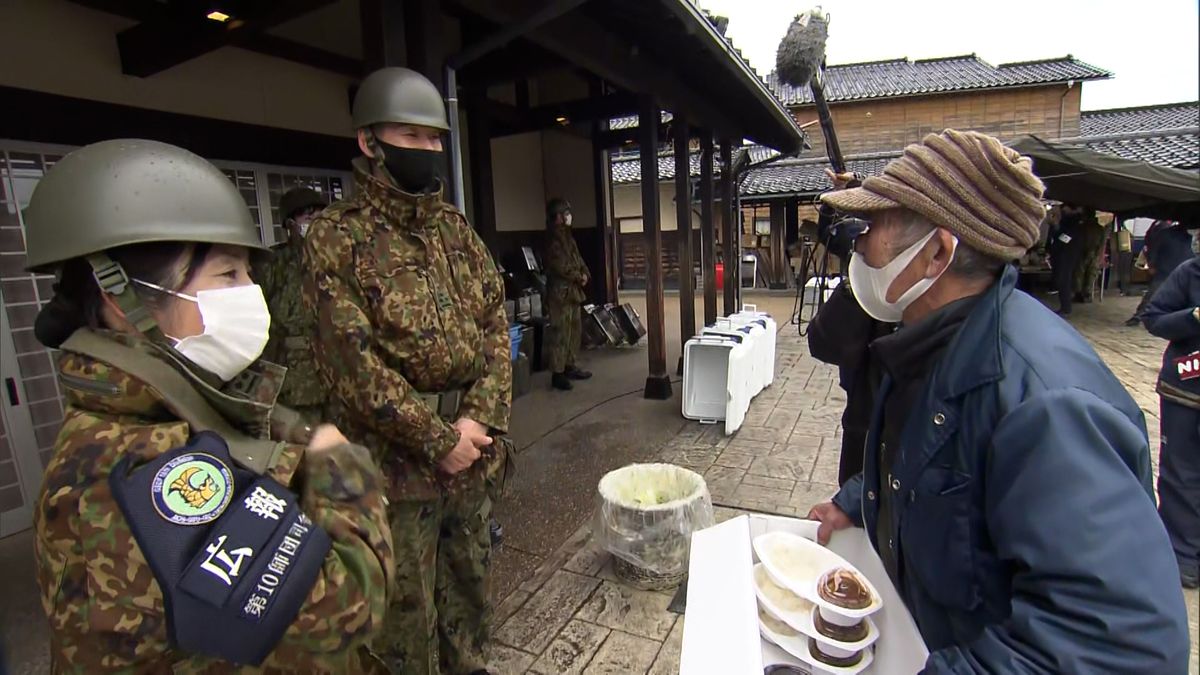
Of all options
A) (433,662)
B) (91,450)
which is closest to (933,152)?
(91,450)

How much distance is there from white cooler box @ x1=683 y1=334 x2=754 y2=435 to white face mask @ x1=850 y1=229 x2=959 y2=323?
3724mm

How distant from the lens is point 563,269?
718 cm

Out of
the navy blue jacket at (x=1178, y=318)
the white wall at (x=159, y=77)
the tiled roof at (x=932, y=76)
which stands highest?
the tiled roof at (x=932, y=76)

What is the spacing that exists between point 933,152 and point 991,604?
89cm

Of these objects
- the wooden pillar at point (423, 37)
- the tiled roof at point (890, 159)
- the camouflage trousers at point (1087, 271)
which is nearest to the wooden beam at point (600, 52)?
the wooden pillar at point (423, 37)

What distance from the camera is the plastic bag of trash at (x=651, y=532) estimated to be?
295 cm

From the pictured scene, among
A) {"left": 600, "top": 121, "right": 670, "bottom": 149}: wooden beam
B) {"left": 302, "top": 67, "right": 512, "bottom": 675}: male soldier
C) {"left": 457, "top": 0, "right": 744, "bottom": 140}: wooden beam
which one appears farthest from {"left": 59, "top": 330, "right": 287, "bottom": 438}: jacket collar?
{"left": 600, "top": 121, "right": 670, "bottom": 149}: wooden beam

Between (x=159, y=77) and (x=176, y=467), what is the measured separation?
183 inches

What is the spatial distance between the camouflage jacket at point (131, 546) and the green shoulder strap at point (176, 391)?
1 cm

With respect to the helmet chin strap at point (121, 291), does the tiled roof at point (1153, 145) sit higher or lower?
higher

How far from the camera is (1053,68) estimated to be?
61.0 ft

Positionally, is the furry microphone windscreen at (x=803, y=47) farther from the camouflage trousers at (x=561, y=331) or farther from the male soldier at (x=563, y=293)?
the camouflage trousers at (x=561, y=331)

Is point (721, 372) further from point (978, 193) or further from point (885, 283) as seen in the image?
point (978, 193)

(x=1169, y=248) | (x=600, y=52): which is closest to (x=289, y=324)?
(x=600, y=52)
